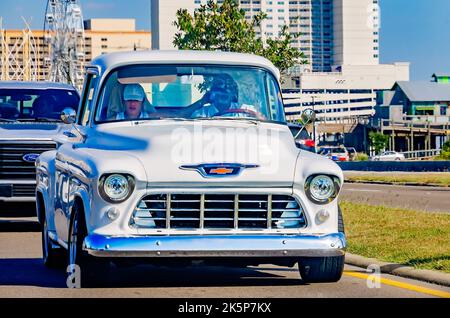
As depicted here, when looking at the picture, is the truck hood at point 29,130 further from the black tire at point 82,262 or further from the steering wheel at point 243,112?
the black tire at point 82,262

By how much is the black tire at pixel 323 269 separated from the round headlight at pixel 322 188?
617mm

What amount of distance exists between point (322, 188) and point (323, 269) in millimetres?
869

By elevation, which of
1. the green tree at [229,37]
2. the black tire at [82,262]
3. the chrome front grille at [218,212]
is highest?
the green tree at [229,37]

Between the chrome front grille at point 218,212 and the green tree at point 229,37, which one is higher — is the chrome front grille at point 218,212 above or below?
below

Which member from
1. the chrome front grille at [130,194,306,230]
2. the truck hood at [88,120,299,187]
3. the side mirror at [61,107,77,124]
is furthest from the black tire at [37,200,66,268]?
the chrome front grille at [130,194,306,230]

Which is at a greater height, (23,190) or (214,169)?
(214,169)

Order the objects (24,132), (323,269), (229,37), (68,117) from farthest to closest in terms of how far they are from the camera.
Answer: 1. (229,37)
2. (24,132)
3. (68,117)
4. (323,269)

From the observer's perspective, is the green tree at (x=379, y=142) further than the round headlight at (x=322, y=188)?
Yes

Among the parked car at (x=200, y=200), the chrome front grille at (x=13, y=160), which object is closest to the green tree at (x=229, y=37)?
the chrome front grille at (x=13, y=160)

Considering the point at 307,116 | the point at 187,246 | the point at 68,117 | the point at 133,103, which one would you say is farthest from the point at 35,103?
the point at 187,246

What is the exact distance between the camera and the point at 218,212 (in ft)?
32.6

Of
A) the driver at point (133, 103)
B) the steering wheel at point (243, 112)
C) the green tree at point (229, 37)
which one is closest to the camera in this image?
the driver at point (133, 103)

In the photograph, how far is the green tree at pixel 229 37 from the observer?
156ft

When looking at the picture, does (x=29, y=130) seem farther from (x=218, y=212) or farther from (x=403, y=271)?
(x=218, y=212)
